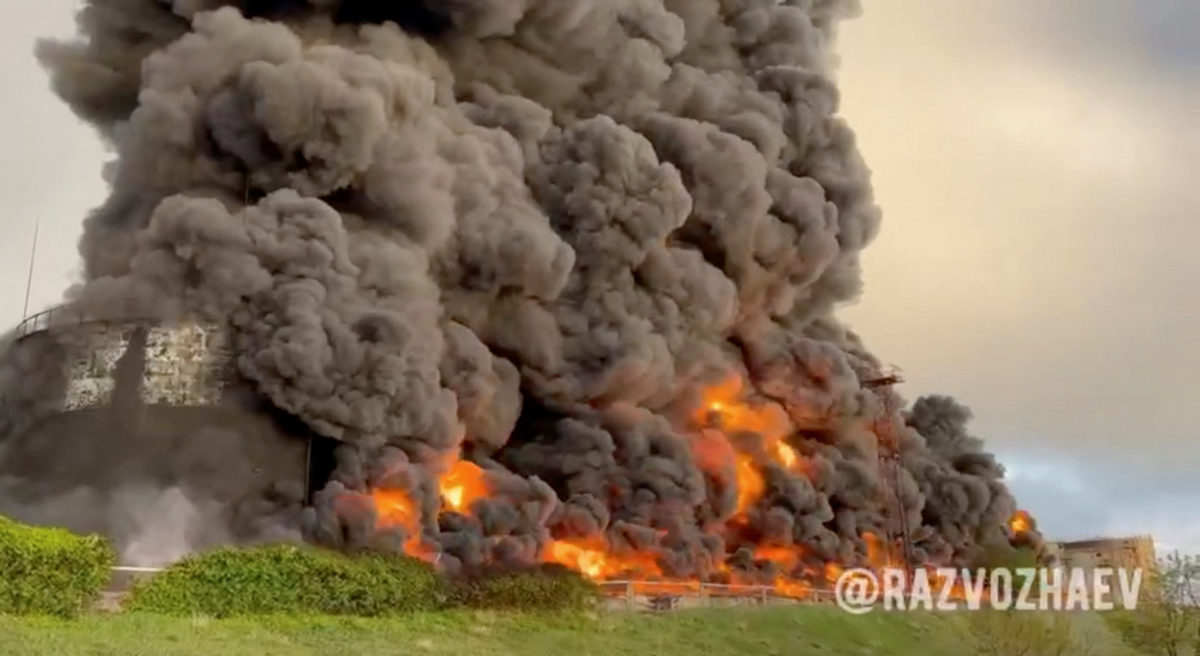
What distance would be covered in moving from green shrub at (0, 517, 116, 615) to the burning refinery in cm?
869

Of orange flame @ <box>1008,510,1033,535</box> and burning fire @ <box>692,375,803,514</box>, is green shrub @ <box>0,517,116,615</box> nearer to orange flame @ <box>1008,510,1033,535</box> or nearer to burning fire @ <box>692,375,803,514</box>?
burning fire @ <box>692,375,803,514</box>

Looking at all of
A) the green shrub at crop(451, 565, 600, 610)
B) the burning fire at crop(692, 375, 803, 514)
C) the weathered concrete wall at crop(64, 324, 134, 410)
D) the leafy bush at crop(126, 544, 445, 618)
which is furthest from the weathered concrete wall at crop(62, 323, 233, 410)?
the burning fire at crop(692, 375, 803, 514)

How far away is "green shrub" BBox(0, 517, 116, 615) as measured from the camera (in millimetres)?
20203

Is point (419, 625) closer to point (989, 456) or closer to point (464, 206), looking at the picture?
point (464, 206)

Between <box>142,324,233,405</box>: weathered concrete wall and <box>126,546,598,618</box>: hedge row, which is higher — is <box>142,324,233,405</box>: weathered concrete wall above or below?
above

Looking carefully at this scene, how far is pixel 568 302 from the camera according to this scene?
4516cm

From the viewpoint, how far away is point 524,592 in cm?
2733

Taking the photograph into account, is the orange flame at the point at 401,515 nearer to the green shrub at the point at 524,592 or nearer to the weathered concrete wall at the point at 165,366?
the green shrub at the point at 524,592

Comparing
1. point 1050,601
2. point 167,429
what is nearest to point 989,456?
point 1050,601

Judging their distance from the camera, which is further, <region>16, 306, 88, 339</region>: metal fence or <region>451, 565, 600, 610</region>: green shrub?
<region>16, 306, 88, 339</region>: metal fence

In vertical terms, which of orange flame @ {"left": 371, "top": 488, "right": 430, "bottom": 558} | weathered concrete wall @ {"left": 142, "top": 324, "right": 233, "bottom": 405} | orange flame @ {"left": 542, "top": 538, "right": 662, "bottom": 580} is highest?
weathered concrete wall @ {"left": 142, "top": 324, "right": 233, "bottom": 405}

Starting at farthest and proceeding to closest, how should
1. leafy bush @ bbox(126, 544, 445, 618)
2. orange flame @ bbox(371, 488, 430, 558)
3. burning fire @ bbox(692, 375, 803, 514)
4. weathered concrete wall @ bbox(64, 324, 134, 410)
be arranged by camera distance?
burning fire @ bbox(692, 375, 803, 514)
weathered concrete wall @ bbox(64, 324, 134, 410)
orange flame @ bbox(371, 488, 430, 558)
leafy bush @ bbox(126, 544, 445, 618)

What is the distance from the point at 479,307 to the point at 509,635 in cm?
1902

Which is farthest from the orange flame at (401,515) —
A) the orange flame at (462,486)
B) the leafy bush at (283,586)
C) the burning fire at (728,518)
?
the leafy bush at (283,586)
